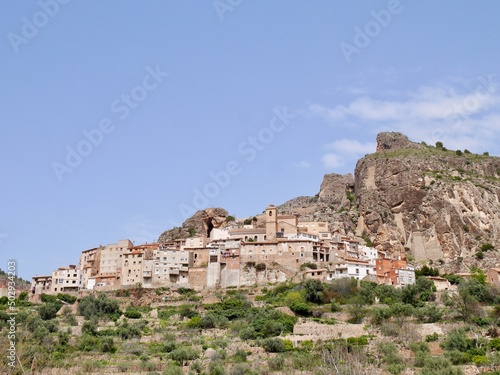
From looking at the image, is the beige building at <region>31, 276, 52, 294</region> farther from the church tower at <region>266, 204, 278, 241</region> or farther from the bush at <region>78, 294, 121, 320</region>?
the church tower at <region>266, 204, 278, 241</region>

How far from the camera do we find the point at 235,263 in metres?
77.0

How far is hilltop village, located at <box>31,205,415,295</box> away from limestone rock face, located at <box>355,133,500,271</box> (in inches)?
227

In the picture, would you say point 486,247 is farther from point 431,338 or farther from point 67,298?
point 67,298

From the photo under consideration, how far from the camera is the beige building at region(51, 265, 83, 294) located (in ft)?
266

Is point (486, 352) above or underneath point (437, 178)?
underneath

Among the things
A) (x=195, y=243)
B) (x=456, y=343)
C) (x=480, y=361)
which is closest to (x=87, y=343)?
(x=456, y=343)

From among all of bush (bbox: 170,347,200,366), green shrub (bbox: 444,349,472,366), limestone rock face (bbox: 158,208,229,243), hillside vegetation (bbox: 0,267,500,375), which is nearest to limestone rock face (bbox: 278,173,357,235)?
limestone rock face (bbox: 158,208,229,243)

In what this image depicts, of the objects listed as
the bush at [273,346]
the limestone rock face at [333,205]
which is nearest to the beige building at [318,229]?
the limestone rock face at [333,205]

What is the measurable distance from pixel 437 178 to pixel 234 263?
1272 inches

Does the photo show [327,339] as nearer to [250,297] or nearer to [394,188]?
[250,297]

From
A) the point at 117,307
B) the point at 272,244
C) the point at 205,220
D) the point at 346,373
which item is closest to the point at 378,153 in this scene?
the point at 205,220

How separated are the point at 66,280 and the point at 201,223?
817 inches

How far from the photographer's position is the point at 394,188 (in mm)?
95812

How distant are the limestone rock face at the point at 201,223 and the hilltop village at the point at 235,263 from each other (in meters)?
9.17
